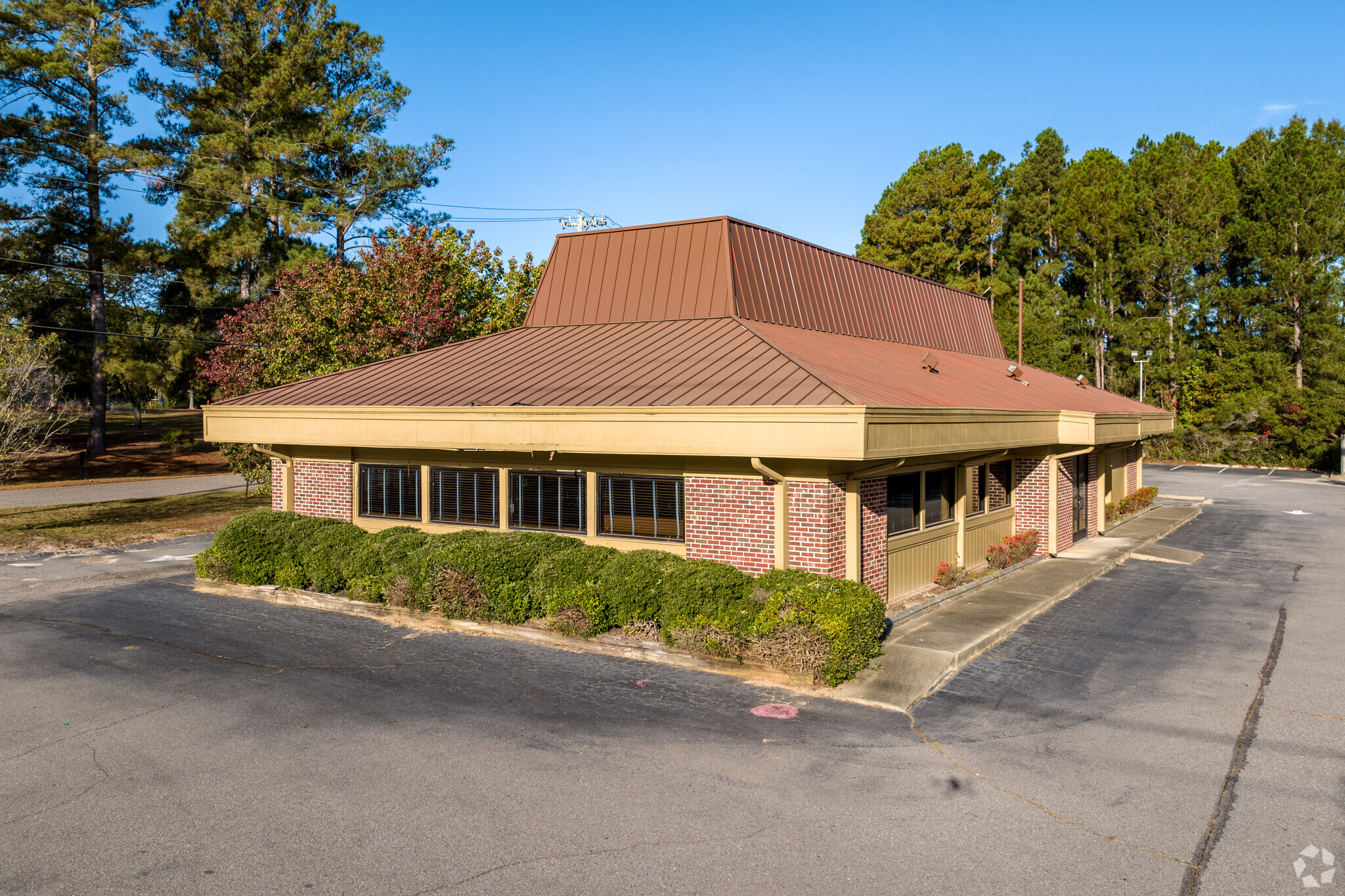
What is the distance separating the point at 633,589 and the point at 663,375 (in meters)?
3.86

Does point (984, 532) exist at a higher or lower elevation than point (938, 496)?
lower

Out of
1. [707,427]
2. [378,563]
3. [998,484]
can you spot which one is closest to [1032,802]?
[707,427]

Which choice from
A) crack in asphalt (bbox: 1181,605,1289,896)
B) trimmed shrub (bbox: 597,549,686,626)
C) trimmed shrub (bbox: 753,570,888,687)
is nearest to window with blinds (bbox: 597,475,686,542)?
trimmed shrub (bbox: 597,549,686,626)

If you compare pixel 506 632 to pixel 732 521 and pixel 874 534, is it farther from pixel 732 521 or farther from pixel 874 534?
pixel 874 534

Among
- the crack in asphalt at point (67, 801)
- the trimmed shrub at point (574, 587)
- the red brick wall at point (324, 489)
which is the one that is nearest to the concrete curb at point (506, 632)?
the trimmed shrub at point (574, 587)

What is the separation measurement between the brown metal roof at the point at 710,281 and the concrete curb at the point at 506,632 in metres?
7.86

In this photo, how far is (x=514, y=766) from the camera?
7477 mm

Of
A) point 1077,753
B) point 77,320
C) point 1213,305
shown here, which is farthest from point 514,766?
point 1213,305

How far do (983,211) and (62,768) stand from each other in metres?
61.5

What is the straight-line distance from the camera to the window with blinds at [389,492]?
51.2ft

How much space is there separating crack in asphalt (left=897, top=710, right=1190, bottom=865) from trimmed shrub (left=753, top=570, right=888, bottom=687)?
116cm

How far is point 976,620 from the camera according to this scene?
40.9ft

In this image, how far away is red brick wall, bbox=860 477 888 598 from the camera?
1212cm

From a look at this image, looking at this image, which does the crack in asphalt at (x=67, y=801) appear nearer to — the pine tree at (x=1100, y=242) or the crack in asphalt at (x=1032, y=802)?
the crack in asphalt at (x=1032, y=802)
